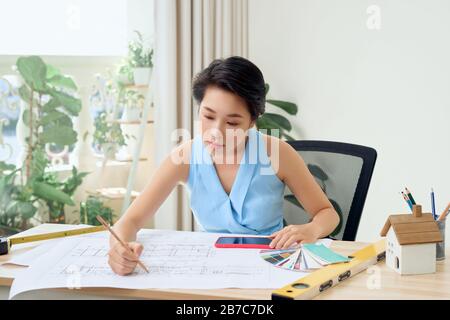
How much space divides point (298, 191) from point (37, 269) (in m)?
0.76

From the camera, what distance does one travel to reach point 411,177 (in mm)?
2859

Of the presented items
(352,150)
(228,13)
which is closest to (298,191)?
(352,150)

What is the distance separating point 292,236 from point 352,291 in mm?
294

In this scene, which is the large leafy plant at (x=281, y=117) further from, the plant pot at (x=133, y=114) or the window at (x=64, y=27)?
the window at (x=64, y=27)

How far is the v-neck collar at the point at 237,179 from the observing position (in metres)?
1.69

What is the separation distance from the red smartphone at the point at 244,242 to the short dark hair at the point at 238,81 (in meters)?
0.34

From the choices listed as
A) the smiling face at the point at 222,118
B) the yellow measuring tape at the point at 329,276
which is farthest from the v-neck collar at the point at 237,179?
the yellow measuring tape at the point at 329,276

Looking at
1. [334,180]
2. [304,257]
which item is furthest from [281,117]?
[304,257]

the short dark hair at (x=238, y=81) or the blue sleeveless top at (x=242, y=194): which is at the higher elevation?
the short dark hair at (x=238, y=81)

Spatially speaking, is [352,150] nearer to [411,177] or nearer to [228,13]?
[411,177]

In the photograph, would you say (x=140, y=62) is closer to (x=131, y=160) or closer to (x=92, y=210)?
(x=131, y=160)

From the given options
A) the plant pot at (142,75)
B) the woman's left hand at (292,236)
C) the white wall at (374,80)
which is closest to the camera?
the woman's left hand at (292,236)

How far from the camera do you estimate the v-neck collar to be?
1.69m

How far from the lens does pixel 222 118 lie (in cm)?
154
